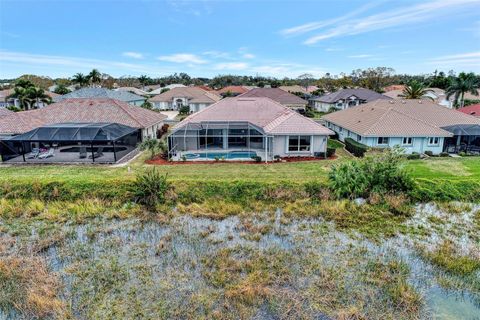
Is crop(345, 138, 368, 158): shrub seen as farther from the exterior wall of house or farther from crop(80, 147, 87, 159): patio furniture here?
crop(80, 147, 87, 159): patio furniture

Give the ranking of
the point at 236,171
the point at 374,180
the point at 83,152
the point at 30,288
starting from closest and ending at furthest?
the point at 30,288, the point at 374,180, the point at 236,171, the point at 83,152

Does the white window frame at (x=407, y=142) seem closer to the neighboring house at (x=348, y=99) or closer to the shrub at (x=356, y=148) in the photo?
the shrub at (x=356, y=148)

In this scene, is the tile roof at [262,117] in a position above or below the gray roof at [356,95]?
below

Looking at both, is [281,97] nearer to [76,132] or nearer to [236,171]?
[236,171]

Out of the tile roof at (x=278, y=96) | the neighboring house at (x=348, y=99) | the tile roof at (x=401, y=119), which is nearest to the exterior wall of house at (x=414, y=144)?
the tile roof at (x=401, y=119)

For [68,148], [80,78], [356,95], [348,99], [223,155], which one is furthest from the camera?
[80,78]

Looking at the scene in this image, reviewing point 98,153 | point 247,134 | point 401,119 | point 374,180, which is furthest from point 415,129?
point 98,153
